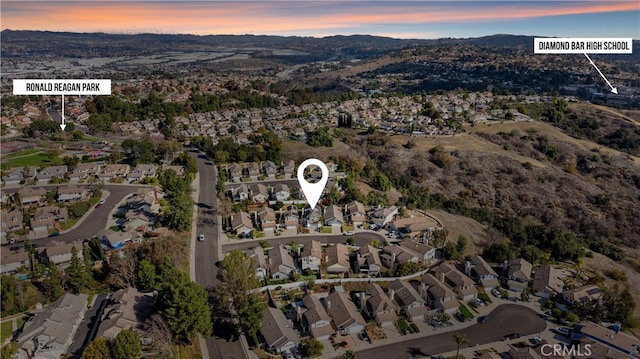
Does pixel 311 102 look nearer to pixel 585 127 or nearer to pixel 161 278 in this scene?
pixel 585 127

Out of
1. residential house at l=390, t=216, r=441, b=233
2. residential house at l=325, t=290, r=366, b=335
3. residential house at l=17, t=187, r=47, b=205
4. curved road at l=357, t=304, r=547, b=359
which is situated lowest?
curved road at l=357, t=304, r=547, b=359

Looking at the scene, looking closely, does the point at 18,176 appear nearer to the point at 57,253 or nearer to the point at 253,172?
the point at 57,253

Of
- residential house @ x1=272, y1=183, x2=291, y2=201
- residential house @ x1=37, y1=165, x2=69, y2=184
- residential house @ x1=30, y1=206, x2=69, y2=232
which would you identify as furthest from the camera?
residential house @ x1=37, y1=165, x2=69, y2=184

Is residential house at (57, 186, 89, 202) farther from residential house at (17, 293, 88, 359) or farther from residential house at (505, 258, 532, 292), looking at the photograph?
residential house at (505, 258, 532, 292)

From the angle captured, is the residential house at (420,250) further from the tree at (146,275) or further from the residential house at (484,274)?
the tree at (146,275)

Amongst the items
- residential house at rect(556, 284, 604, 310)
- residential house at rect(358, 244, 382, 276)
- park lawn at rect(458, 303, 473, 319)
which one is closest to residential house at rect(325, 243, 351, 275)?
residential house at rect(358, 244, 382, 276)
